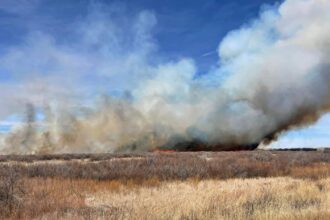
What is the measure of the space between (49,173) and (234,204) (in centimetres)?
1412

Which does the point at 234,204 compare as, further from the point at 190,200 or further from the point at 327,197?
the point at 327,197

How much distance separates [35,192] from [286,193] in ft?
30.3

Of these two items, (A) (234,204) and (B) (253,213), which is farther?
(A) (234,204)

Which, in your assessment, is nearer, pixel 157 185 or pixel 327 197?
pixel 327 197

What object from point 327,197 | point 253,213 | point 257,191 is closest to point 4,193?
point 253,213

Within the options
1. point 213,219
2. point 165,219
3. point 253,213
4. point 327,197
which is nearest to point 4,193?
point 165,219

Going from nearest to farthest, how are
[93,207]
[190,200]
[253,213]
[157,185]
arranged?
[253,213] < [93,207] < [190,200] < [157,185]

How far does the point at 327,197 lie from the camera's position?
14.0m

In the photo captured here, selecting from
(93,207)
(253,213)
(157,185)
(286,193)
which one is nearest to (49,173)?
(157,185)

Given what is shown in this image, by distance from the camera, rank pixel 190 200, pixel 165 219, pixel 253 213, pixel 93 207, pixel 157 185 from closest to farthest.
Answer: pixel 165 219 < pixel 253 213 < pixel 93 207 < pixel 190 200 < pixel 157 185

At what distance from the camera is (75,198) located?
1396 cm

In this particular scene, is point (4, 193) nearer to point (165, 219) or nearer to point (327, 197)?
point (165, 219)

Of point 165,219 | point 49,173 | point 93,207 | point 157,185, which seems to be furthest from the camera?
point 49,173

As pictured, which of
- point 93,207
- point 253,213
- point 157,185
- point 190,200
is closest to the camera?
point 253,213
